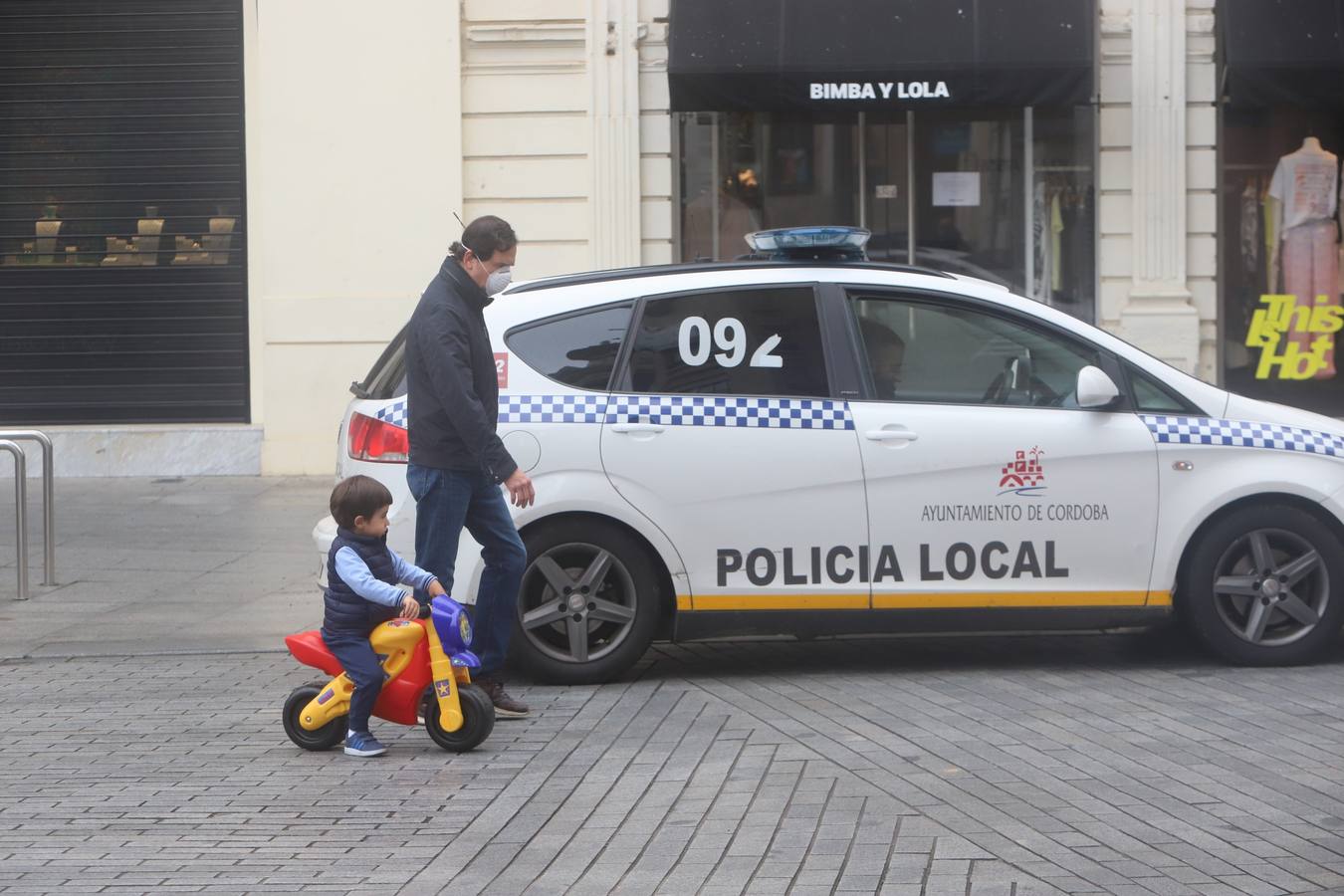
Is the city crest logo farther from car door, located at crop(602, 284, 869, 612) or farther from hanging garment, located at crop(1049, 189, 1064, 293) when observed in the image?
hanging garment, located at crop(1049, 189, 1064, 293)

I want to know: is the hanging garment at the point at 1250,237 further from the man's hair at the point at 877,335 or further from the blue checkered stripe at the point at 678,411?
the blue checkered stripe at the point at 678,411

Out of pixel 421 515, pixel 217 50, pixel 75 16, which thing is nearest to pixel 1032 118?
pixel 217 50

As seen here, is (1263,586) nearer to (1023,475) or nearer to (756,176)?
(1023,475)

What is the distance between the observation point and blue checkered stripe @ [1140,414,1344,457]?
7203mm

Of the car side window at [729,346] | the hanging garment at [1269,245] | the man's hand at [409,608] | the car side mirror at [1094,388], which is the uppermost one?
the hanging garment at [1269,245]

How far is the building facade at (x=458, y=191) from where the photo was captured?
14.5 meters

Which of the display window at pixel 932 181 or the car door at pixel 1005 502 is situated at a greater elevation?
the display window at pixel 932 181

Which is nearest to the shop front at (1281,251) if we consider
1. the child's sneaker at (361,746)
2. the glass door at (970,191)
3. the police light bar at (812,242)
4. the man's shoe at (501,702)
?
the glass door at (970,191)

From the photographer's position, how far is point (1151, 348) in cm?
1445

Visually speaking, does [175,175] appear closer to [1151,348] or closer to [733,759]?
[1151,348]

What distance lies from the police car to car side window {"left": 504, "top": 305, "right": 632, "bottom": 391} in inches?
0.4

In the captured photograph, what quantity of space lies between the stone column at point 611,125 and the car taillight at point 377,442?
745 centimetres

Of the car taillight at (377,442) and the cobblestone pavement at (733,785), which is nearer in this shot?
the cobblestone pavement at (733,785)

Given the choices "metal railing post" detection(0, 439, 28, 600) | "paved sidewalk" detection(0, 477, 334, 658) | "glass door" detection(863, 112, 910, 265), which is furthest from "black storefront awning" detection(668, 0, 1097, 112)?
"metal railing post" detection(0, 439, 28, 600)
